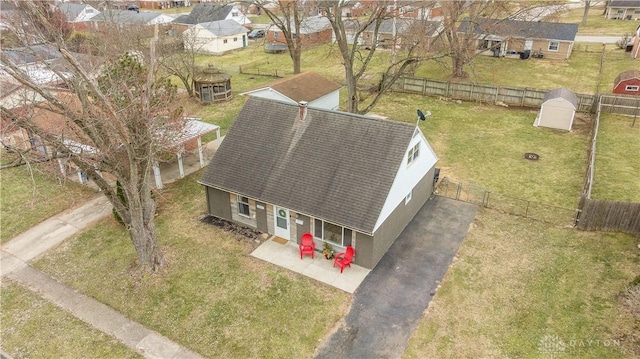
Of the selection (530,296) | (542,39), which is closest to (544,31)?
(542,39)

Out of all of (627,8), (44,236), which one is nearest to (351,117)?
(44,236)

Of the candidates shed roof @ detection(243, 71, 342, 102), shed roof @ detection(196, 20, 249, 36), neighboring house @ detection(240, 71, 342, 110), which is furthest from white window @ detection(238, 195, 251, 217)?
shed roof @ detection(196, 20, 249, 36)

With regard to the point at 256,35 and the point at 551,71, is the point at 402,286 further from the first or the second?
the point at 256,35

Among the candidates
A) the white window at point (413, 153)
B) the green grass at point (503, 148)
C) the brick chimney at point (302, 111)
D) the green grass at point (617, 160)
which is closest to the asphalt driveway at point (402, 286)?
the white window at point (413, 153)

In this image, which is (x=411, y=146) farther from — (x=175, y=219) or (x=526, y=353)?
(x=175, y=219)

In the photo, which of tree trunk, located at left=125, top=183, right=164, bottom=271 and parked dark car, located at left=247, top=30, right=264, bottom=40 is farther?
parked dark car, located at left=247, top=30, right=264, bottom=40

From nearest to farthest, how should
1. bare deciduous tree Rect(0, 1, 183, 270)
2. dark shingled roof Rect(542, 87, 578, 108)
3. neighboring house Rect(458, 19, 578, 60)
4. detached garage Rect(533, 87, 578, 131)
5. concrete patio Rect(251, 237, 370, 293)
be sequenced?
bare deciduous tree Rect(0, 1, 183, 270) → concrete patio Rect(251, 237, 370, 293) → detached garage Rect(533, 87, 578, 131) → dark shingled roof Rect(542, 87, 578, 108) → neighboring house Rect(458, 19, 578, 60)

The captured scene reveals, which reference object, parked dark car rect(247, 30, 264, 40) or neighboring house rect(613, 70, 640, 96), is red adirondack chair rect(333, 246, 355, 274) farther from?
parked dark car rect(247, 30, 264, 40)
